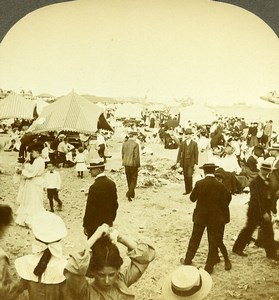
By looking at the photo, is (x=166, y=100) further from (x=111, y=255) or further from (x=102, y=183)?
(x=111, y=255)

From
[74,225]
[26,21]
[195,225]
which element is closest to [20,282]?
[74,225]

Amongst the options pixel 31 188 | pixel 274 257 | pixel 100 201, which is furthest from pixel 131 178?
pixel 274 257

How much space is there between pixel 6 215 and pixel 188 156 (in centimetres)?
111

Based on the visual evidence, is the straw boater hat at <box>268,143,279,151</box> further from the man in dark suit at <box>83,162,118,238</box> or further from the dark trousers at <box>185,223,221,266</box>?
the man in dark suit at <box>83,162,118,238</box>

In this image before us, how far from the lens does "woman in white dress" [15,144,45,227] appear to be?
2686 millimetres

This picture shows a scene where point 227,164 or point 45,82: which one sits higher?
point 45,82

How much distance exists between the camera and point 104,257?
229 centimetres

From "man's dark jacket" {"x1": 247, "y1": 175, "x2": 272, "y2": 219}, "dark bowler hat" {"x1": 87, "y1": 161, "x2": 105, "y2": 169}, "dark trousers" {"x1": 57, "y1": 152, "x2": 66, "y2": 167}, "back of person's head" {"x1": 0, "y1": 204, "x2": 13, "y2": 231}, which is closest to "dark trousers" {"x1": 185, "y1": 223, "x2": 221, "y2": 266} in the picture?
"man's dark jacket" {"x1": 247, "y1": 175, "x2": 272, "y2": 219}

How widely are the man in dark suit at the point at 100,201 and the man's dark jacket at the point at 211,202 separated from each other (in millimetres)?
477

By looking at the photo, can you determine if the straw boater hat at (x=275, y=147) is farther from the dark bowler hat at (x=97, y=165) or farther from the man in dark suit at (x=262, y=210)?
the dark bowler hat at (x=97, y=165)

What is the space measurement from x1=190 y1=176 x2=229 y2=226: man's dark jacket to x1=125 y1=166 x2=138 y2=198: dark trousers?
14.5 inches

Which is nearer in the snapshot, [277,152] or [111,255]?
[111,255]

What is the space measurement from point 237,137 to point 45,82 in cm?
120

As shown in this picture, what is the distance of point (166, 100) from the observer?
2.78 meters
